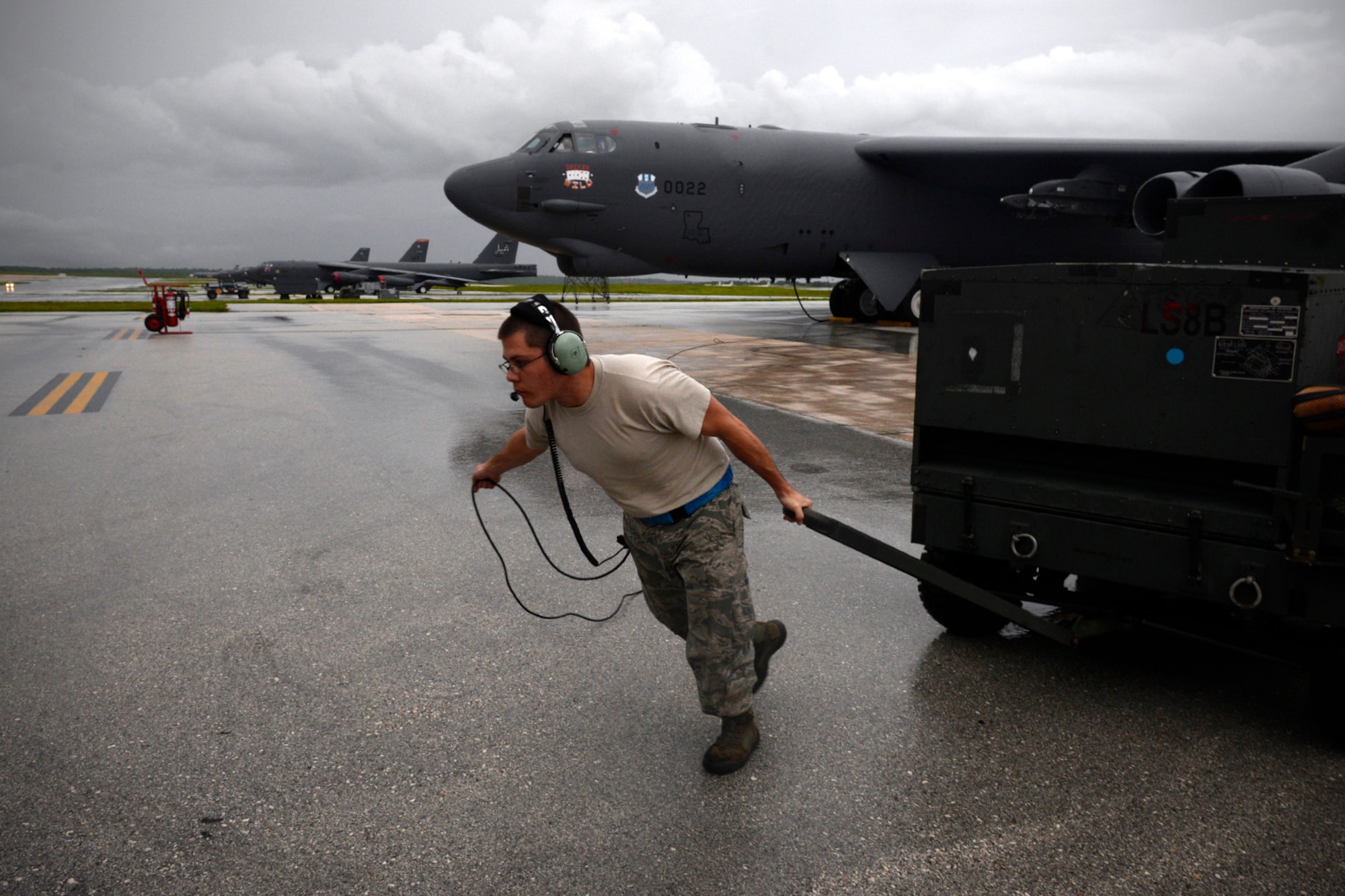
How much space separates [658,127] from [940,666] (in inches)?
632

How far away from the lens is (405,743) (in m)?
3.17

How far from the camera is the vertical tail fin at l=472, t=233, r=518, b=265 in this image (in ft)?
227

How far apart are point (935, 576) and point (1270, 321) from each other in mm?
1379

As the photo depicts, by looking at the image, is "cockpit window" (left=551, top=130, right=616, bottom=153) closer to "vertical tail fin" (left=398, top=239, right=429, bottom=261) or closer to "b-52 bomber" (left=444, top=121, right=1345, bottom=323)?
"b-52 bomber" (left=444, top=121, right=1345, bottom=323)

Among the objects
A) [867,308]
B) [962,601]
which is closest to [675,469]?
[962,601]

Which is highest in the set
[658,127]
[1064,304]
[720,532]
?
[658,127]

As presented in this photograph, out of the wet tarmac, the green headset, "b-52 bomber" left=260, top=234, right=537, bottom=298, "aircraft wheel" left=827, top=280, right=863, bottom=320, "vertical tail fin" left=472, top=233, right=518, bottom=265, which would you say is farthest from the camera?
"vertical tail fin" left=472, top=233, right=518, bottom=265

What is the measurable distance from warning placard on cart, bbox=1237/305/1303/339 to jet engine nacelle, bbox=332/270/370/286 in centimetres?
5851

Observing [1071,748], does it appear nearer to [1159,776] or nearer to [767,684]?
[1159,776]

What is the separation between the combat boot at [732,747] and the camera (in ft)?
9.89

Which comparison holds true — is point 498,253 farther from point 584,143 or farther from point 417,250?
point 584,143

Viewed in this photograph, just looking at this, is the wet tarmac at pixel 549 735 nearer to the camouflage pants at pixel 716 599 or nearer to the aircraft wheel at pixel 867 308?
the camouflage pants at pixel 716 599

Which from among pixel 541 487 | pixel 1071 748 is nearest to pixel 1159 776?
pixel 1071 748

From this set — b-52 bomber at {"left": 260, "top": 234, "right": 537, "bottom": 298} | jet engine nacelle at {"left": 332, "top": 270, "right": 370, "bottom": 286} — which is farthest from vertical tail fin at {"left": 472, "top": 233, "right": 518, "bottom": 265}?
jet engine nacelle at {"left": 332, "top": 270, "right": 370, "bottom": 286}
